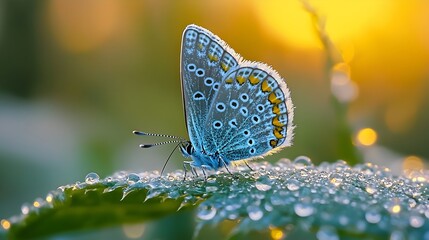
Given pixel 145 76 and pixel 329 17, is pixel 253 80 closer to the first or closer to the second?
pixel 329 17

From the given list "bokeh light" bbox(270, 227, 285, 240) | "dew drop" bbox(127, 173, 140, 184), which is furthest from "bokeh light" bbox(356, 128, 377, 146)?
"bokeh light" bbox(270, 227, 285, 240)

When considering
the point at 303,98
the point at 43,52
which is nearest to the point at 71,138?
the point at 43,52

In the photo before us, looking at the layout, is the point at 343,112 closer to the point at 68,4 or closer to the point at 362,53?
the point at 362,53

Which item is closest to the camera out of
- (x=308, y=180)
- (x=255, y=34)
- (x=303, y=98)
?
(x=308, y=180)

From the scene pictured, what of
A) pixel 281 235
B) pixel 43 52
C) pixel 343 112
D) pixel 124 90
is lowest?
pixel 281 235

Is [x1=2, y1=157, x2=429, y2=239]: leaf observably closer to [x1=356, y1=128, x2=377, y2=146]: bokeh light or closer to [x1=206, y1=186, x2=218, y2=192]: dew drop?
[x1=206, y1=186, x2=218, y2=192]: dew drop

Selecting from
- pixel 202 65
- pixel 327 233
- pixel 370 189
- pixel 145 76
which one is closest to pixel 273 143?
pixel 202 65
